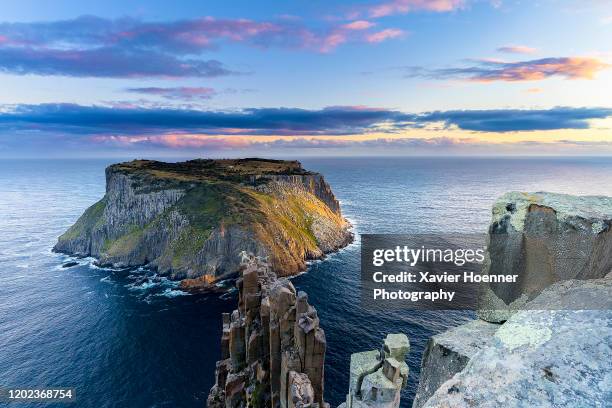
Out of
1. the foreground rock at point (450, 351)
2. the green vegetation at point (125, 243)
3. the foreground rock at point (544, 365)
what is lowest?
the green vegetation at point (125, 243)

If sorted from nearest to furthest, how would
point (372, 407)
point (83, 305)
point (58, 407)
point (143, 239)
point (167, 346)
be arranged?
point (372, 407), point (58, 407), point (167, 346), point (83, 305), point (143, 239)

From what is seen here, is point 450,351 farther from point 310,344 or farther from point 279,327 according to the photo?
point 279,327

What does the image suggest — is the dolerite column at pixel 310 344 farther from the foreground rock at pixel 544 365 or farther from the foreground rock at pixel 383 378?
the foreground rock at pixel 544 365

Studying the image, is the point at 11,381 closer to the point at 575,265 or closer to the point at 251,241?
the point at 251,241

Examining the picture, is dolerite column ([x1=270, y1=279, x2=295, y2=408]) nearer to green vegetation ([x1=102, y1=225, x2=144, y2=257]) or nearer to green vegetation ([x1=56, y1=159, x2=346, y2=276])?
green vegetation ([x1=56, y1=159, x2=346, y2=276])

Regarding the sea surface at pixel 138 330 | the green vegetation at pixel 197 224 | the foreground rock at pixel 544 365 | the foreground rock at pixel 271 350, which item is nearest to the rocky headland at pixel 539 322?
the foreground rock at pixel 544 365

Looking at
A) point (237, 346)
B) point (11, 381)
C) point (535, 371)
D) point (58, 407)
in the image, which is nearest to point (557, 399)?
point (535, 371)
